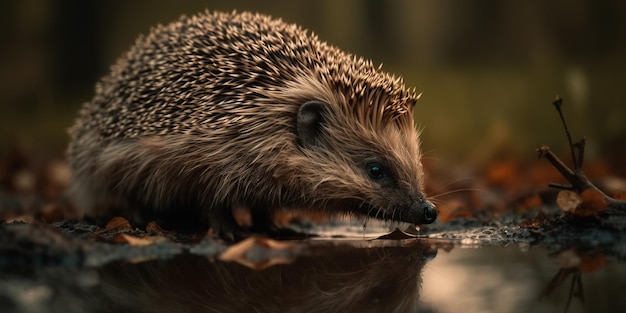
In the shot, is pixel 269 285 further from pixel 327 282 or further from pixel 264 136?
pixel 264 136

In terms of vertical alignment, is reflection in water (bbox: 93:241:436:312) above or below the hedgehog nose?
below

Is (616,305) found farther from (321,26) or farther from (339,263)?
(321,26)

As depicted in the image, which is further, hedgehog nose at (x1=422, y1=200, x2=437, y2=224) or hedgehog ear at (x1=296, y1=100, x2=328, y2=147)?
hedgehog ear at (x1=296, y1=100, x2=328, y2=147)

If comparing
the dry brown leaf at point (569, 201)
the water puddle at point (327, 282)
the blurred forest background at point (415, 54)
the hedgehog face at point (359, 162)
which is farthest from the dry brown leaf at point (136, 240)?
the blurred forest background at point (415, 54)

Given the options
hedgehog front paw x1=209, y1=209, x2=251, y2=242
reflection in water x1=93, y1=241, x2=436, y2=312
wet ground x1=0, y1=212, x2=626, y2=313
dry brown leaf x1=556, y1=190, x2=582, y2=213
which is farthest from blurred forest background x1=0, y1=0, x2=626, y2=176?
reflection in water x1=93, y1=241, x2=436, y2=312

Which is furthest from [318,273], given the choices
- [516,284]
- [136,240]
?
[136,240]

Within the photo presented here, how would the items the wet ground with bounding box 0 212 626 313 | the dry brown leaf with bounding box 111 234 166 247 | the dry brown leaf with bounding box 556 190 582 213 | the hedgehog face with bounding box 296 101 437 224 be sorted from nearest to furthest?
the wet ground with bounding box 0 212 626 313 < the dry brown leaf with bounding box 111 234 166 247 < the dry brown leaf with bounding box 556 190 582 213 < the hedgehog face with bounding box 296 101 437 224

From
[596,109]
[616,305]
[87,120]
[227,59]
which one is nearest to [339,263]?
[616,305]

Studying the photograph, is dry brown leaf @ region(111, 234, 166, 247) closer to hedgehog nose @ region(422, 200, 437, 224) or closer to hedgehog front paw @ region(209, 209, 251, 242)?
hedgehog front paw @ region(209, 209, 251, 242)

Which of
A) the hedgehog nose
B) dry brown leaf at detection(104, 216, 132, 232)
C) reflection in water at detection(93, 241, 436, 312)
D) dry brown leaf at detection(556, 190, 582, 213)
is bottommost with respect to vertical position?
reflection in water at detection(93, 241, 436, 312)
